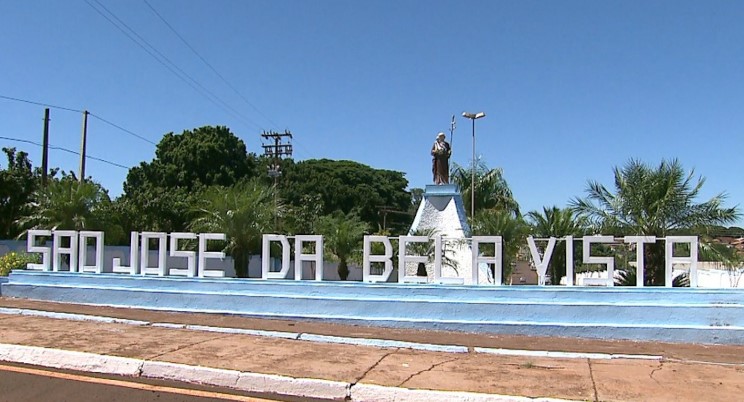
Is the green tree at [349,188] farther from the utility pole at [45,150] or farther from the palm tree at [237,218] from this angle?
the palm tree at [237,218]

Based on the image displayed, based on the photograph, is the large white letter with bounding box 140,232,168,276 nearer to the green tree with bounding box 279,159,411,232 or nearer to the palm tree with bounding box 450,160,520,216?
the palm tree with bounding box 450,160,520,216

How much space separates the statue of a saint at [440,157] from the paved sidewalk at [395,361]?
9.19m

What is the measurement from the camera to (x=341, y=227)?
2447 centimetres

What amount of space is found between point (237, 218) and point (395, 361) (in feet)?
31.6

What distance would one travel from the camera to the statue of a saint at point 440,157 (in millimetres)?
19617

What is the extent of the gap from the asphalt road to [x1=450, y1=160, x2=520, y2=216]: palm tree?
27966mm

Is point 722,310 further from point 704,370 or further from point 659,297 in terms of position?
point 704,370

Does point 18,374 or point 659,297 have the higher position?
point 659,297

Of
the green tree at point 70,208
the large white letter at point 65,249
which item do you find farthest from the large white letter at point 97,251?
the green tree at point 70,208

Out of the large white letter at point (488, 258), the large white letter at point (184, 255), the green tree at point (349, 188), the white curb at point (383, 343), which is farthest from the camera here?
the green tree at point (349, 188)

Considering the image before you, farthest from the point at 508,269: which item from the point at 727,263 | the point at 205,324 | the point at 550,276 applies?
the point at 205,324

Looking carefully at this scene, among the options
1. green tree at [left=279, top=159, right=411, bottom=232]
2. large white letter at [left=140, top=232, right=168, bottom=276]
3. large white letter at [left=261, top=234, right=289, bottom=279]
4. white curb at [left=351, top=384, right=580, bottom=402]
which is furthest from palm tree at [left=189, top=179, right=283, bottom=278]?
green tree at [left=279, top=159, right=411, bottom=232]

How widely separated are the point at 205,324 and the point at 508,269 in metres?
12.2

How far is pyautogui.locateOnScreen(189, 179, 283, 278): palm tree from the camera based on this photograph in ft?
55.7
